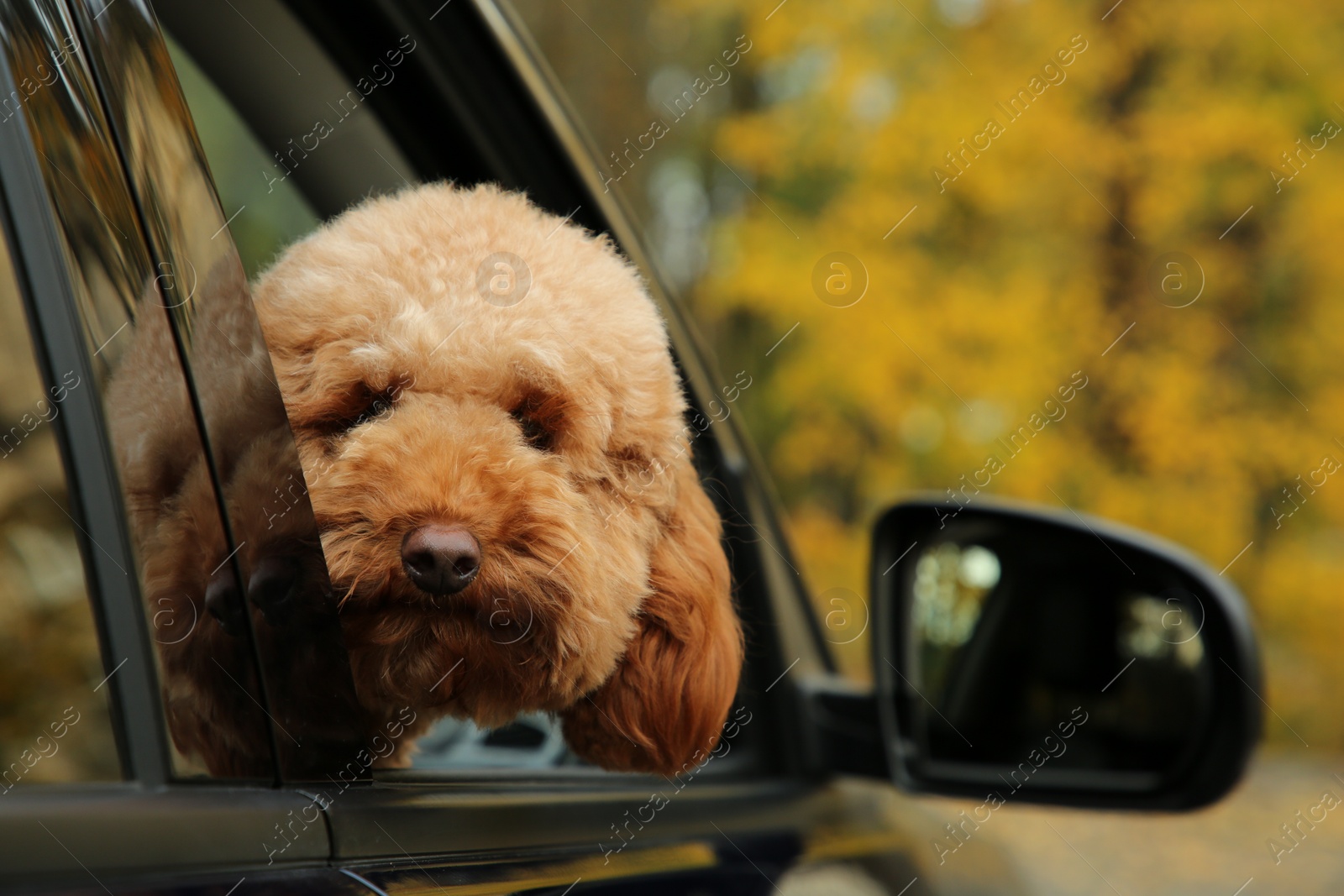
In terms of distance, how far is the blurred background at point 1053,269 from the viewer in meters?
7.75

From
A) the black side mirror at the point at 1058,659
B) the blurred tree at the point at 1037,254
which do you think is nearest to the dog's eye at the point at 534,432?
the black side mirror at the point at 1058,659

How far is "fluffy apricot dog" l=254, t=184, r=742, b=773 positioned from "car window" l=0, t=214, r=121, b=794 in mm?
185

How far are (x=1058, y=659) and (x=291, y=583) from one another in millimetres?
2069

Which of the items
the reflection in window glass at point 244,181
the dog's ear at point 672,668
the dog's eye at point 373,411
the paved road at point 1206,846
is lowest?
the paved road at point 1206,846

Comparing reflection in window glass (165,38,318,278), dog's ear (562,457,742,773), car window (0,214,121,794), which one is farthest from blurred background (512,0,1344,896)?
car window (0,214,121,794)

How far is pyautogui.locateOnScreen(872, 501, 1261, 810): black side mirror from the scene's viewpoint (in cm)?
218

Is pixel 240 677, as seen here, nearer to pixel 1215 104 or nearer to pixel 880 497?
pixel 880 497

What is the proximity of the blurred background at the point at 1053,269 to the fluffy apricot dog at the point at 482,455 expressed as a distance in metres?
6.19

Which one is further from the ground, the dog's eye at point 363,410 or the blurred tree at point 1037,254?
the dog's eye at point 363,410

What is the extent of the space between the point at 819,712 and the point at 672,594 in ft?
3.60

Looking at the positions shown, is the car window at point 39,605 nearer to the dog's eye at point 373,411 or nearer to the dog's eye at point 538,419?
the dog's eye at point 373,411

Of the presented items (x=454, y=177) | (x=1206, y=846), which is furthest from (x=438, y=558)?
(x=1206, y=846)

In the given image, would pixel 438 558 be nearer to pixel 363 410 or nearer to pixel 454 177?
pixel 363 410

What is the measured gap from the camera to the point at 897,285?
812cm
